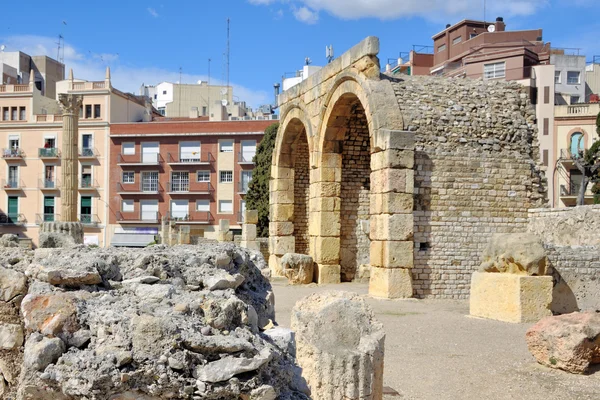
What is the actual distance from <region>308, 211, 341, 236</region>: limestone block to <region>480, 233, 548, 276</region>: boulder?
21.0 ft

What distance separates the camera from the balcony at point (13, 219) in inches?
1523

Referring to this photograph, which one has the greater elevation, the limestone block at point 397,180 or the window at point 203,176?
the window at point 203,176

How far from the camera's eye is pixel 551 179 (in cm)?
3198

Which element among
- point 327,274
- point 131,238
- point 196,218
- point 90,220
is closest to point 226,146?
point 196,218

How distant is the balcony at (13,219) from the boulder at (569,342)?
122 ft

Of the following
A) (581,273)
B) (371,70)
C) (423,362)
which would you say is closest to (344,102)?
(371,70)

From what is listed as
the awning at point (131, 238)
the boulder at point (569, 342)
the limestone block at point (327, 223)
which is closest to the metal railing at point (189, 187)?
the awning at point (131, 238)

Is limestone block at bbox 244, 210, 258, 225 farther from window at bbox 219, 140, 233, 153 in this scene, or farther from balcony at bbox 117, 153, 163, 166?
balcony at bbox 117, 153, 163, 166

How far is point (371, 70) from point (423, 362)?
306 inches

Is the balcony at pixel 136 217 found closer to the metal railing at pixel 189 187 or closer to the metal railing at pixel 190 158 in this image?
the metal railing at pixel 189 187

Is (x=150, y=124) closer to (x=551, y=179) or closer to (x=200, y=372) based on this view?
(x=551, y=179)

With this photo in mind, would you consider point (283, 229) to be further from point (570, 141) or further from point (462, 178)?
point (570, 141)

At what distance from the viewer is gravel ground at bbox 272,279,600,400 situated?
6.38 metres

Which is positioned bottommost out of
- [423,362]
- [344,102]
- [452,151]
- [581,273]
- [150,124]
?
[423,362]
